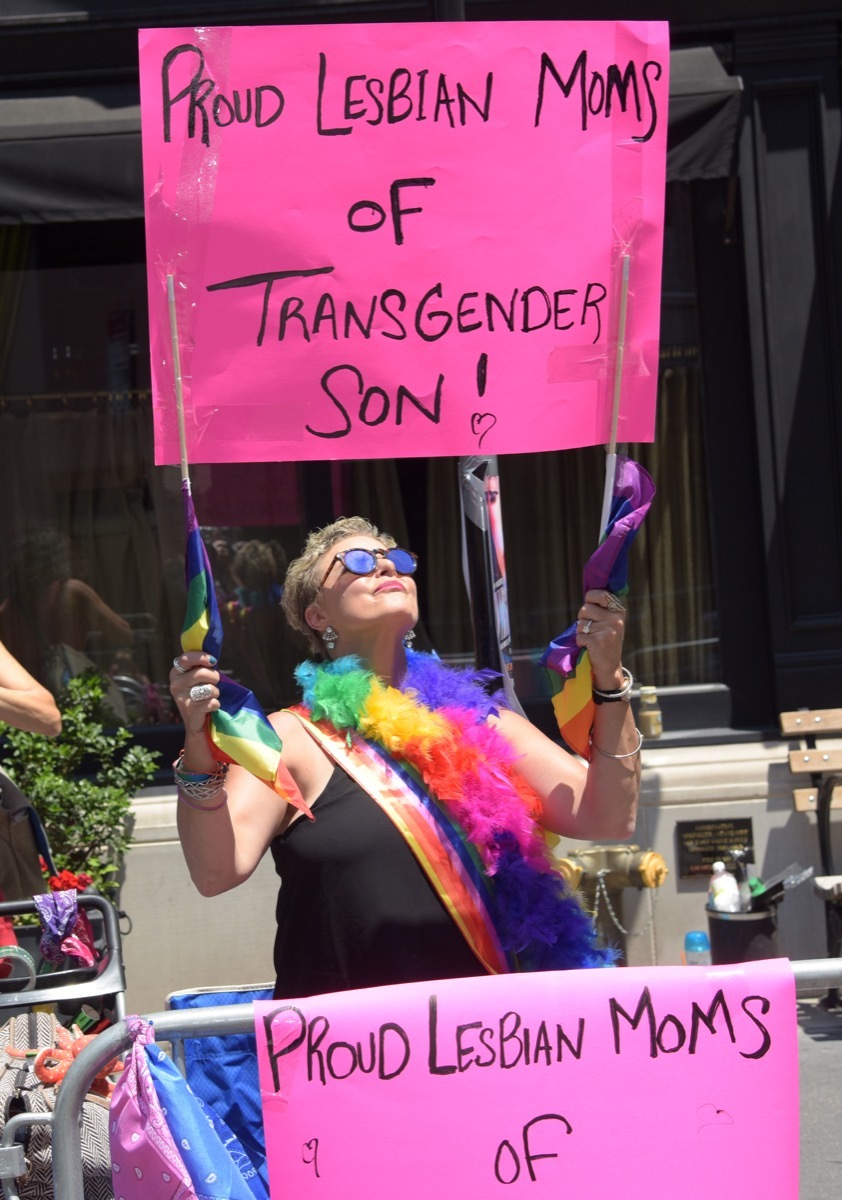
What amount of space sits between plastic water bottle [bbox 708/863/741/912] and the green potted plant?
2.28 m

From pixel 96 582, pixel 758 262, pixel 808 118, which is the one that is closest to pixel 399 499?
pixel 96 582

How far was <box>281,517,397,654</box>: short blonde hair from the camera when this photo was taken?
281cm

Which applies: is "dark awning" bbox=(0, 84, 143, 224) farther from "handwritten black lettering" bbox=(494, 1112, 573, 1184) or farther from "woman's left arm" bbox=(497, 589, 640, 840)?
"handwritten black lettering" bbox=(494, 1112, 573, 1184)

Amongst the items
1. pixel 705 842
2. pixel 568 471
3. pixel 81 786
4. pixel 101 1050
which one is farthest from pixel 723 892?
pixel 101 1050

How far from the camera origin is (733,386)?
6422 millimetres

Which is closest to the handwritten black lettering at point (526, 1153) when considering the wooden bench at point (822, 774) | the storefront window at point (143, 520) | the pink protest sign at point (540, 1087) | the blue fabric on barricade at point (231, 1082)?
the pink protest sign at point (540, 1087)

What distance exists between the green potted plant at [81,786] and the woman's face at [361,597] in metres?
3.01

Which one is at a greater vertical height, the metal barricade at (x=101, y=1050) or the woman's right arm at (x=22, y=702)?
the woman's right arm at (x=22, y=702)

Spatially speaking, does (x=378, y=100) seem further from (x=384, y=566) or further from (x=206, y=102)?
(x=384, y=566)

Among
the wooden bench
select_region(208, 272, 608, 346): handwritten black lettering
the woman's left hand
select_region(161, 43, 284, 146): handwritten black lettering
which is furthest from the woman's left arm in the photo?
the wooden bench

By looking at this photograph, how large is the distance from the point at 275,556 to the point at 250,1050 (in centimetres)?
413

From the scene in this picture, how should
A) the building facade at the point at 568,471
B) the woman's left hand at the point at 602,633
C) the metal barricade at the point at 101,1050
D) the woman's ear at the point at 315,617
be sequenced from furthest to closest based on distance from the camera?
1. the building facade at the point at 568,471
2. the woman's ear at the point at 315,617
3. the woman's left hand at the point at 602,633
4. the metal barricade at the point at 101,1050

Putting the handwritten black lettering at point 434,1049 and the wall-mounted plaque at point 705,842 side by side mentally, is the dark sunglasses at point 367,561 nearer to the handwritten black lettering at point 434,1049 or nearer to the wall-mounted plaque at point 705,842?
the handwritten black lettering at point 434,1049

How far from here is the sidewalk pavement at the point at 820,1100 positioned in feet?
13.5
